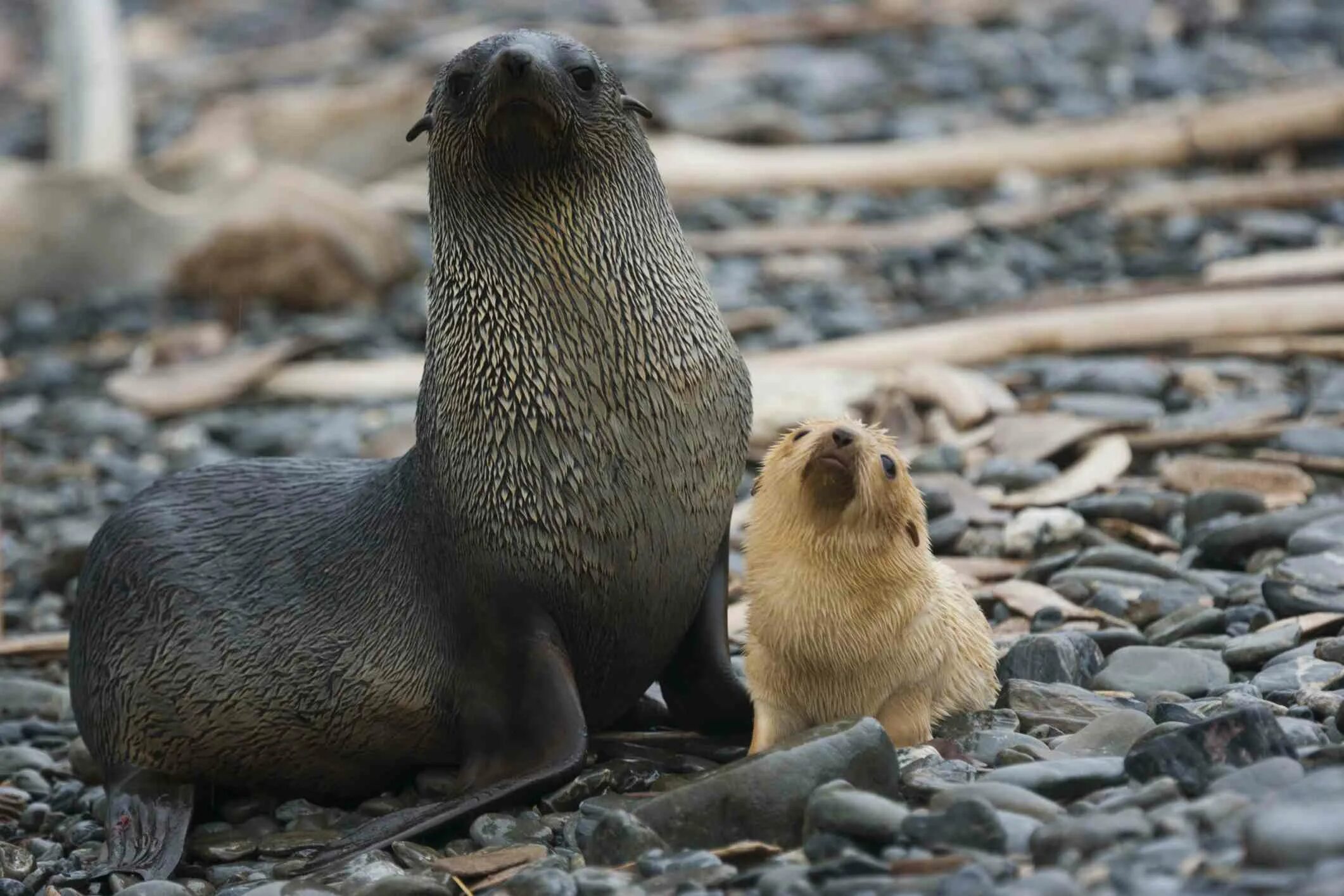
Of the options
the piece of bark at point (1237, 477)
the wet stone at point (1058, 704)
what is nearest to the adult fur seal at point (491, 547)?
the wet stone at point (1058, 704)

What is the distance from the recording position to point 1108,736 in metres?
4.84

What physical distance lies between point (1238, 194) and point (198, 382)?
6473mm

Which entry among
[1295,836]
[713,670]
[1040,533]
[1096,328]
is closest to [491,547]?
[713,670]

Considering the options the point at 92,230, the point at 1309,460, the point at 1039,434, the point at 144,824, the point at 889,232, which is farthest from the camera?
the point at 92,230

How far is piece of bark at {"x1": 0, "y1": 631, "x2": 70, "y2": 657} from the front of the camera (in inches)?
287

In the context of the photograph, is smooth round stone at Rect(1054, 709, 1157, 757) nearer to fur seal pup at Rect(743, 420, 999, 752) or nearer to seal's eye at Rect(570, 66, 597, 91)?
fur seal pup at Rect(743, 420, 999, 752)

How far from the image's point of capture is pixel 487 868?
4691mm

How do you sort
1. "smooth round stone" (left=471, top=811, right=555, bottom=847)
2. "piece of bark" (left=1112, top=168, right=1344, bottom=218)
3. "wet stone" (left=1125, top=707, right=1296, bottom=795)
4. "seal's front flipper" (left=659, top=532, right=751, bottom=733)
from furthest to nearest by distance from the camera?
"piece of bark" (left=1112, top=168, right=1344, bottom=218) → "seal's front flipper" (left=659, top=532, right=751, bottom=733) → "smooth round stone" (left=471, top=811, right=555, bottom=847) → "wet stone" (left=1125, top=707, right=1296, bottom=795)

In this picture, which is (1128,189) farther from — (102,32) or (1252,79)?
(102,32)

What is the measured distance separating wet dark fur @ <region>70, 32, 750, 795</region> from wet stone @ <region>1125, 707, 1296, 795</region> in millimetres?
1501

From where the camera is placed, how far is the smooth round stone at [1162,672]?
5410 millimetres

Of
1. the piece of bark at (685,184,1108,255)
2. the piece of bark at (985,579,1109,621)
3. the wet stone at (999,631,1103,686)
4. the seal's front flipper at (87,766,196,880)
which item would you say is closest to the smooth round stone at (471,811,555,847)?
the seal's front flipper at (87,766,196,880)

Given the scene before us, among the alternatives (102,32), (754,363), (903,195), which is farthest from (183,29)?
(754,363)

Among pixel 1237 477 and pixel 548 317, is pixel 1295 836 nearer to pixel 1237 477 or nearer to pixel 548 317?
pixel 548 317
